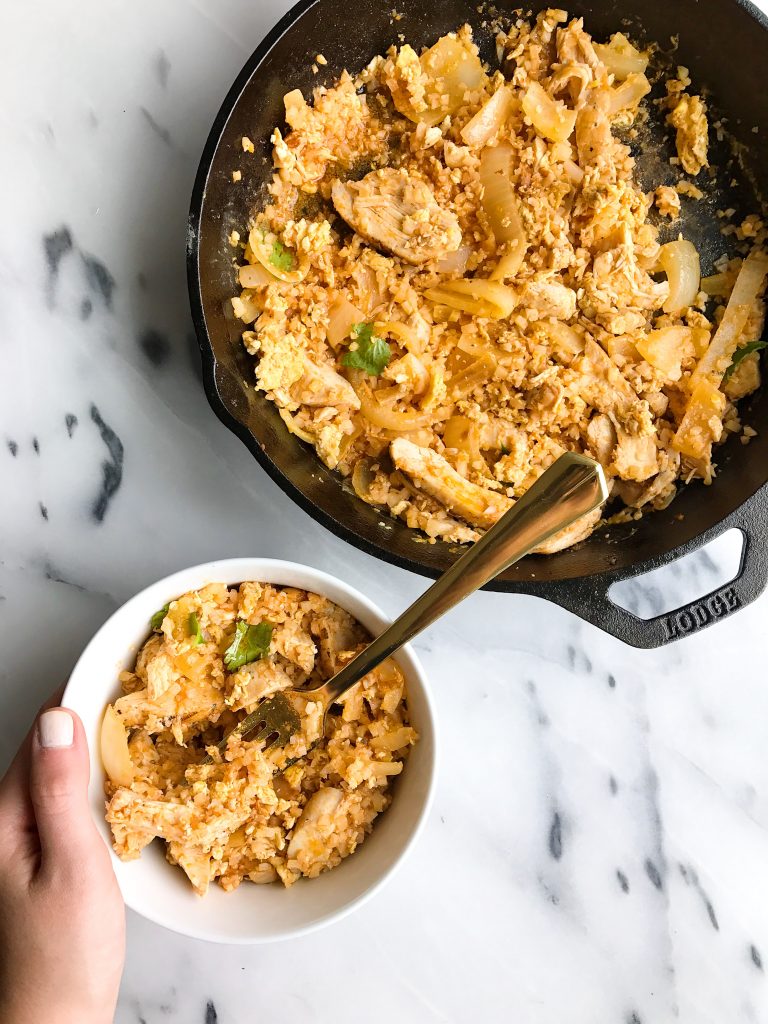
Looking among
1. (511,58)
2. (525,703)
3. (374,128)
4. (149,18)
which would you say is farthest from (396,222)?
(525,703)

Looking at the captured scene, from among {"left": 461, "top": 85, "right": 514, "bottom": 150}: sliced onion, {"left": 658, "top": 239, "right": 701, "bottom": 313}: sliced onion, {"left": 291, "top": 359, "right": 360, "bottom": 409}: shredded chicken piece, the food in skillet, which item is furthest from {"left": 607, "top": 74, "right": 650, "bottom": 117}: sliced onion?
{"left": 291, "top": 359, "right": 360, "bottom": 409}: shredded chicken piece

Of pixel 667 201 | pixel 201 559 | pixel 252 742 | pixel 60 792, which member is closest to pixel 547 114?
pixel 667 201

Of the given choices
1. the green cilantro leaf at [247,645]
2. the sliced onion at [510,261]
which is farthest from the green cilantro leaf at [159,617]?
the sliced onion at [510,261]

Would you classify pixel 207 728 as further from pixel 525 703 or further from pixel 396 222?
pixel 396 222

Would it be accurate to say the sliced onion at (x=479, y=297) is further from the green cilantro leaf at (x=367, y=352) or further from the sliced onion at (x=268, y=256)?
the sliced onion at (x=268, y=256)

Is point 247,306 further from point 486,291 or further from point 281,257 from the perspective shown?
point 486,291
